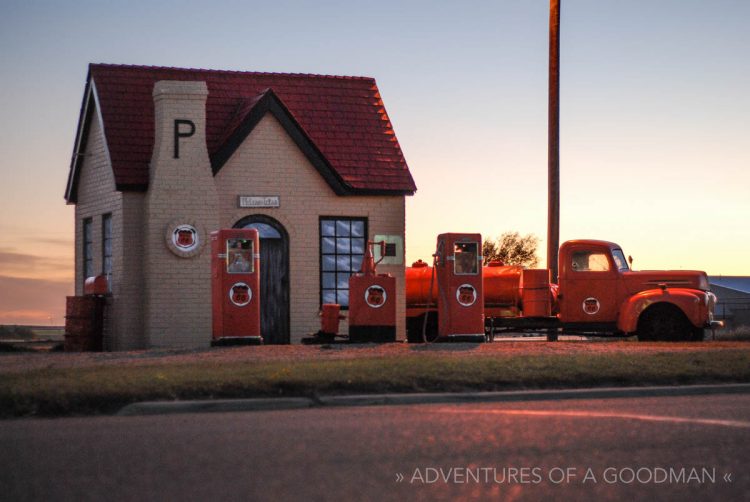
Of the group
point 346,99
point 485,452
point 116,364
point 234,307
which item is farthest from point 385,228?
point 485,452

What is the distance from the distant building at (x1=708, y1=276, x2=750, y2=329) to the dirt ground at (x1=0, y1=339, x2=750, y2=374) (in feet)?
112

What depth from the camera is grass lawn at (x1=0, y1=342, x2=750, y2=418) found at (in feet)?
43.2

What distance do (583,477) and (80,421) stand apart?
19.5ft

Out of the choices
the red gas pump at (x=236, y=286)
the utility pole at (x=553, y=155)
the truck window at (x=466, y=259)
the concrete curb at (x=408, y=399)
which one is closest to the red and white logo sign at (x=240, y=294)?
the red gas pump at (x=236, y=286)

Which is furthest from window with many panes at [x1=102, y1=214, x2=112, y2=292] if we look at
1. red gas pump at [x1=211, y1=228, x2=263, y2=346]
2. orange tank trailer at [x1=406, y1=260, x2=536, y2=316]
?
orange tank trailer at [x1=406, y1=260, x2=536, y2=316]

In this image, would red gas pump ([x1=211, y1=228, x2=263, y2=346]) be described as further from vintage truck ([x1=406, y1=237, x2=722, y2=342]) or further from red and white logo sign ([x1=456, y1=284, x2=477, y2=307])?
red and white logo sign ([x1=456, y1=284, x2=477, y2=307])

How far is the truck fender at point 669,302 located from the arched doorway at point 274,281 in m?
7.55

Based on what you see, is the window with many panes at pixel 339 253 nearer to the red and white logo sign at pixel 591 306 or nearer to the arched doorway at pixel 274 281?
the arched doorway at pixel 274 281

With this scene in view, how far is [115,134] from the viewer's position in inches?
1052

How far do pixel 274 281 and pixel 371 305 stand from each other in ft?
12.7

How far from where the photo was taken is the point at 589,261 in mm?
25109

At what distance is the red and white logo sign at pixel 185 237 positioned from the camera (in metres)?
25.4

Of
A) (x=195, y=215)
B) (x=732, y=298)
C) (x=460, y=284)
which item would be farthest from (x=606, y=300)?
(x=732, y=298)

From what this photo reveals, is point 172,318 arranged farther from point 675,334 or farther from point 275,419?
Result: point 275,419
